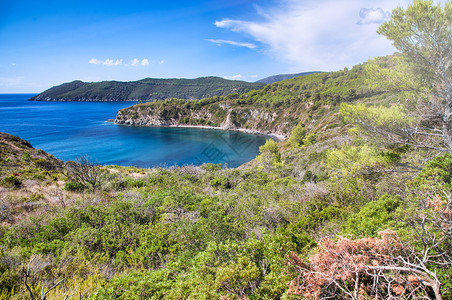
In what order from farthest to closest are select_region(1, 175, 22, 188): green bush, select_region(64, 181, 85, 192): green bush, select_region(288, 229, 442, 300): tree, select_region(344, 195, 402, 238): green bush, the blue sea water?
the blue sea water < select_region(64, 181, 85, 192): green bush < select_region(1, 175, 22, 188): green bush < select_region(344, 195, 402, 238): green bush < select_region(288, 229, 442, 300): tree

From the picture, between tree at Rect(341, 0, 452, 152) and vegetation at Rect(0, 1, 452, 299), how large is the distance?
0.26 feet

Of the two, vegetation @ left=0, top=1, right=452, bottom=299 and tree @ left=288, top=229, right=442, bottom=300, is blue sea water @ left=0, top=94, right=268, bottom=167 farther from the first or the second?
tree @ left=288, top=229, right=442, bottom=300

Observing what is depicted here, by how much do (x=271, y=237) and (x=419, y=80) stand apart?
341 inches

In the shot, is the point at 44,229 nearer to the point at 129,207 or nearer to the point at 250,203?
the point at 129,207

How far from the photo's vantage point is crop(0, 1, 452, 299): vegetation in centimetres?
298

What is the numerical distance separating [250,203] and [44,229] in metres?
7.02

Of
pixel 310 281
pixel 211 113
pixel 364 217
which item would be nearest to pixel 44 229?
pixel 310 281

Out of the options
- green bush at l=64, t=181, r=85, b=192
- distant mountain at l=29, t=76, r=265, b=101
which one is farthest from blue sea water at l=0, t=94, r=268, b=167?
distant mountain at l=29, t=76, r=265, b=101

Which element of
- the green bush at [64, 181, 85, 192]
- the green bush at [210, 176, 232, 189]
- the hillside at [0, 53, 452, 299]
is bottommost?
the green bush at [210, 176, 232, 189]

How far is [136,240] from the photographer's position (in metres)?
6.36

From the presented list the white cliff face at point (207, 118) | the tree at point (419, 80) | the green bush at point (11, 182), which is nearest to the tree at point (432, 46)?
the tree at point (419, 80)

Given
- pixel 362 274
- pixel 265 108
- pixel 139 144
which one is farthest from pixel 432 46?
pixel 265 108

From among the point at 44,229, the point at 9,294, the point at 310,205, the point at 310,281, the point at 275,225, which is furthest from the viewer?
the point at 310,205

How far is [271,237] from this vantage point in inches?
179
